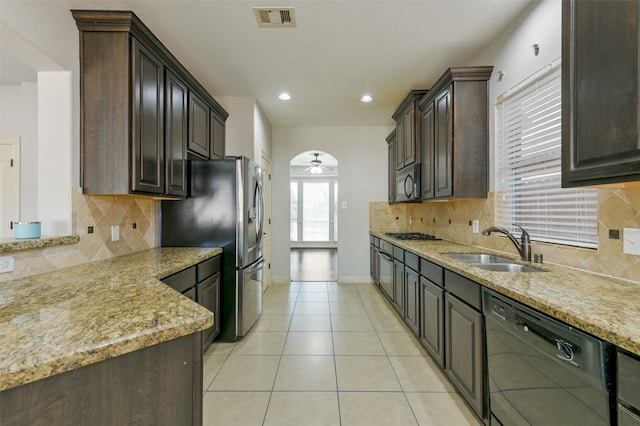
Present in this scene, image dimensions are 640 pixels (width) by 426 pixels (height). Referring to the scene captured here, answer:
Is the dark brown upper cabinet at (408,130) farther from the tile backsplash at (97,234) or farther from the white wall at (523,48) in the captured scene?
the tile backsplash at (97,234)

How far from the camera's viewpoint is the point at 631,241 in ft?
4.36

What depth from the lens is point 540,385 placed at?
1112mm

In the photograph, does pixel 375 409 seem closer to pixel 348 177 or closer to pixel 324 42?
pixel 324 42

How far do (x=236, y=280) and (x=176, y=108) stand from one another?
1.66m

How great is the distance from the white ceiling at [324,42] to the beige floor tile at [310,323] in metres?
2.77

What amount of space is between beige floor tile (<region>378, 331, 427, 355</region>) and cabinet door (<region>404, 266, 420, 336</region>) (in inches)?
4.6

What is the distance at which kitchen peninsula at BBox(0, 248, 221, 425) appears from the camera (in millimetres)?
686

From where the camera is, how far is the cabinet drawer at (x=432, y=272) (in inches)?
79.6

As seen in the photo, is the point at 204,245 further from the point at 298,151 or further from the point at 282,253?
the point at 298,151

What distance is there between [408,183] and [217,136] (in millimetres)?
2462

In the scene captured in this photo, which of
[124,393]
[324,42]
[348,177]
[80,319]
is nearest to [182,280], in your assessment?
[80,319]

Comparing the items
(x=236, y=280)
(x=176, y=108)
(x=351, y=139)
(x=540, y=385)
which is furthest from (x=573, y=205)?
(x=351, y=139)

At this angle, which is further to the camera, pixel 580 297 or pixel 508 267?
pixel 508 267

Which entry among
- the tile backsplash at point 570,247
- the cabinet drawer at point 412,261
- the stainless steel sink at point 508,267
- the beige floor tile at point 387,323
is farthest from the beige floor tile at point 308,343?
the tile backsplash at point 570,247
